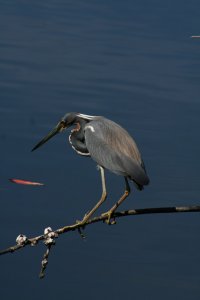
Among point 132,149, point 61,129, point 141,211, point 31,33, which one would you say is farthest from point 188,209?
point 31,33

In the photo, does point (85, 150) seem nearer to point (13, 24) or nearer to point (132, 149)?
point (132, 149)

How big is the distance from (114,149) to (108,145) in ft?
0.13

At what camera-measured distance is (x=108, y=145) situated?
6.45 m

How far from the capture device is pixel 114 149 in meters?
6.43

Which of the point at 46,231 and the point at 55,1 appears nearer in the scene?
the point at 46,231

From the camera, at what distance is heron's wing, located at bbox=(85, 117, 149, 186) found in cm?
622

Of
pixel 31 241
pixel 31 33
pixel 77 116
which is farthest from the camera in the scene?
pixel 31 33

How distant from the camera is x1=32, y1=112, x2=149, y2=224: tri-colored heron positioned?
6.23 m

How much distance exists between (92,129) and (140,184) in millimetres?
460

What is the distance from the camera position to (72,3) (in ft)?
73.7

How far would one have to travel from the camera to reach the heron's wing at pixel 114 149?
6.22 m

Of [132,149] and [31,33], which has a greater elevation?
[132,149]

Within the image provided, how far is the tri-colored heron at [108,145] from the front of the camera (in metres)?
6.23

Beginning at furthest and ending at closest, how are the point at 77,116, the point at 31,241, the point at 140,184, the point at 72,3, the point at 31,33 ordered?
the point at 72,3 < the point at 31,33 < the point at 77,116 < the point at 140,184 < the point at 31,241
